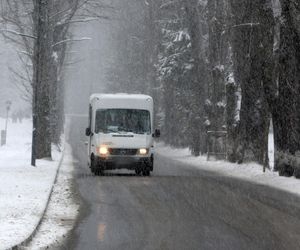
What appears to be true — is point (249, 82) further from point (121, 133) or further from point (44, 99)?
point (44, 99)

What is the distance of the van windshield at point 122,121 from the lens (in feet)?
Answer: 74.3

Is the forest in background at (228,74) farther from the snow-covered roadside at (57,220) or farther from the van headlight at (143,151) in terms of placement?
the snow-covered roadside at (57,220)

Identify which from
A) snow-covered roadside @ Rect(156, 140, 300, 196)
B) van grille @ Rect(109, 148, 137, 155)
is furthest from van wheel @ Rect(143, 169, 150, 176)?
snow-covered roadside @ Rect(156, 140, 300, 196)

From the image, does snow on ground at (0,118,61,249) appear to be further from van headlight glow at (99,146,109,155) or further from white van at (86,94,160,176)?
white van at (86,94,160,176)

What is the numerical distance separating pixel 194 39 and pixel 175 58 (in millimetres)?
4976

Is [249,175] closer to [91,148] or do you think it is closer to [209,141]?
[91,148]

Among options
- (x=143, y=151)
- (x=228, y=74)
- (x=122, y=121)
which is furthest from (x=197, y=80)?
(x=143, y=151)

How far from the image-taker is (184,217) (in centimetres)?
1259

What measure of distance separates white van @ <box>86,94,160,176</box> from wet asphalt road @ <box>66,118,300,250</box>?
Result: 258cm

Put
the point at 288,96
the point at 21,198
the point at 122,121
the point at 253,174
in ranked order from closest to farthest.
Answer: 1. the point at 21,198
2. the point at 288,96
3. the point at 122,121
4. the point at 253,174

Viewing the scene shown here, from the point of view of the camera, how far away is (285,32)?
20.3 meters


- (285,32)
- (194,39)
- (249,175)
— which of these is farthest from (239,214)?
(194,39)

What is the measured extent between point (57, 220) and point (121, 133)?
10.4 metres

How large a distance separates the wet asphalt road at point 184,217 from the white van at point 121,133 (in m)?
2.58
